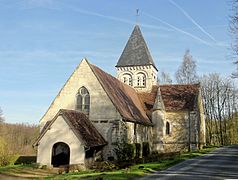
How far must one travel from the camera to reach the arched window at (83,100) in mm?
28786

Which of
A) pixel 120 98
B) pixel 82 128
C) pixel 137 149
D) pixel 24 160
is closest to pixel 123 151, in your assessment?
Answer: pixel 82 128

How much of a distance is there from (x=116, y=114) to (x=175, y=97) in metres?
15.2

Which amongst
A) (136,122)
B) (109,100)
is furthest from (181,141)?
(109,100)

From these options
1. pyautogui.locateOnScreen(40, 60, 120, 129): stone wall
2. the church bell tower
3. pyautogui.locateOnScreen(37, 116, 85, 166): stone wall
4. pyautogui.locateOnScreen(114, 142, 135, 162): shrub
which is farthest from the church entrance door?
the church bell tower

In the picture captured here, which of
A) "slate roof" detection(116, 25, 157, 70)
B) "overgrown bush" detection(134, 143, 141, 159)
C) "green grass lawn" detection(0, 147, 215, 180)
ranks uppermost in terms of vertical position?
"slate roof" detection(116, 25, 157, 70)

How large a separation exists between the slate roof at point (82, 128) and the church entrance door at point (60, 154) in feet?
6.33

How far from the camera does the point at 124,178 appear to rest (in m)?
15.1

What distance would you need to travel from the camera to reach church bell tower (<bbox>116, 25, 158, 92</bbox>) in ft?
141

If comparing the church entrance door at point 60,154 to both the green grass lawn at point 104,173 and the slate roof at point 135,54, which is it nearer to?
the green grass lawn at point 104,173

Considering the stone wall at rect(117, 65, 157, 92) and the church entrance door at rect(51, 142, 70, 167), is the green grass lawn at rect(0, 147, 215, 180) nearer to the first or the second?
the church entrance door at rect(51, 142, 70, 167)

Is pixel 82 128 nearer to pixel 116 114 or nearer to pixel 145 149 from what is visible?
pixel 116 114

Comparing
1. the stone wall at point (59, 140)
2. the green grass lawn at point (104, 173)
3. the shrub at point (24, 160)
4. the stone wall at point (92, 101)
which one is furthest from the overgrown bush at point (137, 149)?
the shrub at point (24, 160)

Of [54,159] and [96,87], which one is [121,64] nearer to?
A: [96,87]

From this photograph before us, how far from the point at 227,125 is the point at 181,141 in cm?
2770
